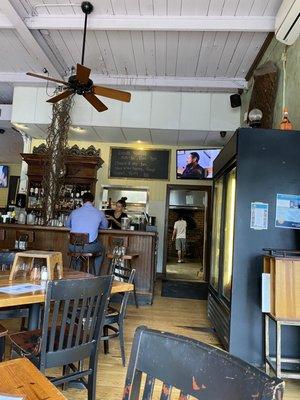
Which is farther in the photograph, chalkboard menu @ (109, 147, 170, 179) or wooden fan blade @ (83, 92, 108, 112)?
chalkboard menu @ (109, 147, 170, 179)

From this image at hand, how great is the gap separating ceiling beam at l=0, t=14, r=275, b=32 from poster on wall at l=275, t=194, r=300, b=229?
2.41 m

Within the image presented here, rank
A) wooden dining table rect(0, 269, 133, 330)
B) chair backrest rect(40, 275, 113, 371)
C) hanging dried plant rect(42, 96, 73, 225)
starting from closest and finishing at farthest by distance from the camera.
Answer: chair backrest rect(40, 275, 113, 371) < wooden dining table rect(0, 269, 133, 330) < hanging dried plant rect(42, 96, 73, 225)

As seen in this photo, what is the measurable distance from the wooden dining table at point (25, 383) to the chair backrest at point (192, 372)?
0.23 m

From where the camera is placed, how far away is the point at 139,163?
8.00 meters

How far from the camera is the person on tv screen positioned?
755 centimetres

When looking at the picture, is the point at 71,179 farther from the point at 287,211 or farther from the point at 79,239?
the point at 287,211

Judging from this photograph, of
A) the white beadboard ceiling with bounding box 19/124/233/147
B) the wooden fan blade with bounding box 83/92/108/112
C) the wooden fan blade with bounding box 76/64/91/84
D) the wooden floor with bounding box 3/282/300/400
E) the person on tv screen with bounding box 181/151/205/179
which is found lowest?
the wooden floor with bounding box 3/282/300/400

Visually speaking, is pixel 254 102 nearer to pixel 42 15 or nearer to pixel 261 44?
pixel 261 44

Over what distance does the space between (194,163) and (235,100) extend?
73.5 inches

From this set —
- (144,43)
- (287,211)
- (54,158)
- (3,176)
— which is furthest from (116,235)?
(3,176)

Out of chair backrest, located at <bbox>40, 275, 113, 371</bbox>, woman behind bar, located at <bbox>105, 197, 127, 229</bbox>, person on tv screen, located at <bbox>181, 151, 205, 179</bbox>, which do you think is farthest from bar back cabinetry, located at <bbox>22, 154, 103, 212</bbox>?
chair backrest, located at <bbox>40, 275, 113, 371</bbox>

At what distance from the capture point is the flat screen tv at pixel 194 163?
7.51 metres

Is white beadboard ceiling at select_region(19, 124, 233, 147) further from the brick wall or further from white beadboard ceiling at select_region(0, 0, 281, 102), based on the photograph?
the brick wall

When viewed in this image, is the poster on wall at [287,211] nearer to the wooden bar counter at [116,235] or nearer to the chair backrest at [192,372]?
the chair backrest at [192,372]
